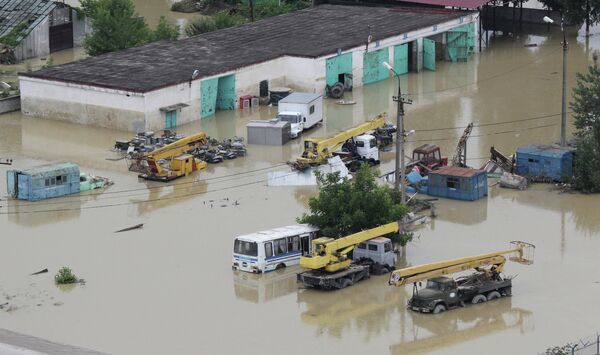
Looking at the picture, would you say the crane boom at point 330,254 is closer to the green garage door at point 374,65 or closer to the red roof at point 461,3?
the green garage door at point 374,65

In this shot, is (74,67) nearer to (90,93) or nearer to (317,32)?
(90,93)

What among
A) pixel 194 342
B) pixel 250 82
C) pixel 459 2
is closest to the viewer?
pixel 194 342

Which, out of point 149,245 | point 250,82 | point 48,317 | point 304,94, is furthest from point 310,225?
point 250,82

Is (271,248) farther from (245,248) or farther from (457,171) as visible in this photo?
(457,171)

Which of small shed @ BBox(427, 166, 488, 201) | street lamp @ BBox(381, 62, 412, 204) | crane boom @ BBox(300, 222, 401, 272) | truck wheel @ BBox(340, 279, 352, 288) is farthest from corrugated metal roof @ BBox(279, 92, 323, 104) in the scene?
truck wheel @ BBox(340, 279, 352, 288)

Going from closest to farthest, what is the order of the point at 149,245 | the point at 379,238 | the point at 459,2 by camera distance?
1. the point at 379,238
2. the point at 149,245
3. the point at 459,2
